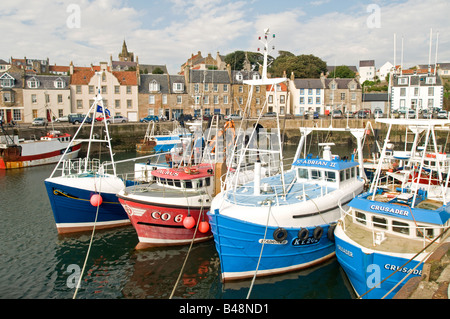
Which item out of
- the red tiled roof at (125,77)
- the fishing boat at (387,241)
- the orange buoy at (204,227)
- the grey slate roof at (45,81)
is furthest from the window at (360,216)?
the grey slate roof at (45,81)

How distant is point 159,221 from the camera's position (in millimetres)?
15219

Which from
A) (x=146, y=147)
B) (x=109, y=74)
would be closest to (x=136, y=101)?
(x=109, y=74)

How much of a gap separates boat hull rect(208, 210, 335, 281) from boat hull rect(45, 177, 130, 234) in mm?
7711

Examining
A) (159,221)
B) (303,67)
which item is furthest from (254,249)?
(303,67)

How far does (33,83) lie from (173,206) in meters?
49.8

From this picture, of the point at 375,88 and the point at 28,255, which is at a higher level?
the point at 375,88

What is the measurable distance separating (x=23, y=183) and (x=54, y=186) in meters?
13.8

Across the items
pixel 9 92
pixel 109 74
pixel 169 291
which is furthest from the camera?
pixel 109 74

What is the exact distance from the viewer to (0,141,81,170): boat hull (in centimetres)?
3458

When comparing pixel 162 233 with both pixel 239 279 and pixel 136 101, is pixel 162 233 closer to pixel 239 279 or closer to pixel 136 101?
pixel 239 279

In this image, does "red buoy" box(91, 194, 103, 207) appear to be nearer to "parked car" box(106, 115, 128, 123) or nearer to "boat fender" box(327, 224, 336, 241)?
Answer: "boat fender" box(327, 224, 336, 241)

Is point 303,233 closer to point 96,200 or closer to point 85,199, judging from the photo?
point 96,200

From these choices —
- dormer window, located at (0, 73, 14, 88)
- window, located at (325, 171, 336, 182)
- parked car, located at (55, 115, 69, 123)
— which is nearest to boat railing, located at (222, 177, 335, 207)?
window, located at (325, 171, 336, 182)

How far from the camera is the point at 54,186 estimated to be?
56.1 ft
